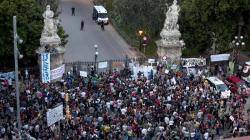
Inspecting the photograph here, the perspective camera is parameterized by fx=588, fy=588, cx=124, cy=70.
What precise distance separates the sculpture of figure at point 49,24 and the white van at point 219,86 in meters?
11.8

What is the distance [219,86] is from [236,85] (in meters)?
2.26

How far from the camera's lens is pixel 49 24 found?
42.6 meters

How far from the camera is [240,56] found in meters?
49.7

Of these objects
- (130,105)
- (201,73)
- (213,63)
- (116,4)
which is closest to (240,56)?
(213,63)

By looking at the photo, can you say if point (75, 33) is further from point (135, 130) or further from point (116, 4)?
point (135, 130)

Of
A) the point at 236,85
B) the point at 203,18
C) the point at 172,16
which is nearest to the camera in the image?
the point at 236,85

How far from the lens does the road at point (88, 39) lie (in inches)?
2019

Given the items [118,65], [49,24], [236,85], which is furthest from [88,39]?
[236,85]

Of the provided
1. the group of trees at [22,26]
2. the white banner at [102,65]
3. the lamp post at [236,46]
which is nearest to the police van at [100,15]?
the group of trees at [22,26]

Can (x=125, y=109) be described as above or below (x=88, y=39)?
below

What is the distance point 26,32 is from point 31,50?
1.42 metres

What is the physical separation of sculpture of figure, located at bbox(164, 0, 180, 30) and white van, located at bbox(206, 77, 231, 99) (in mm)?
5437

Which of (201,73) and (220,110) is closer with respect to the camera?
(220,110)

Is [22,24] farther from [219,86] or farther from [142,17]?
[219,86]
